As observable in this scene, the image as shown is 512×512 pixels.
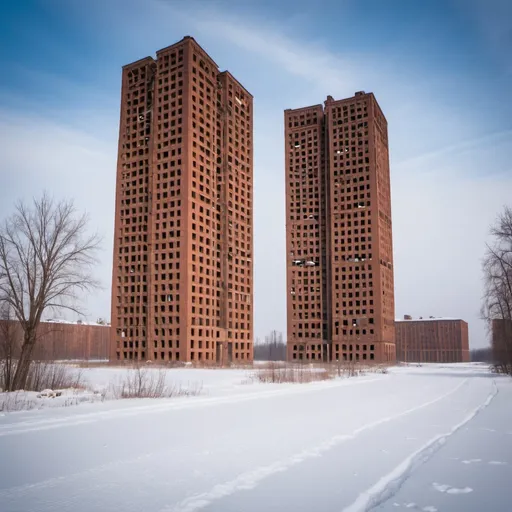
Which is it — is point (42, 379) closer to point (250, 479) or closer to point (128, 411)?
point (128, 411)

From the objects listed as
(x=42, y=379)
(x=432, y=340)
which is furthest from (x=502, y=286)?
(x=432, y=340)

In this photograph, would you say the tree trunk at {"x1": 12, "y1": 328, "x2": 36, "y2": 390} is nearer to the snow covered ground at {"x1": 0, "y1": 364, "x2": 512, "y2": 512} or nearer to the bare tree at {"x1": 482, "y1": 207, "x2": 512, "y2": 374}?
the snow covered ground at {"x1": 0, "y1": 364, "x2": 512, "y2": 512}

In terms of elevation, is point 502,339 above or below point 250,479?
above

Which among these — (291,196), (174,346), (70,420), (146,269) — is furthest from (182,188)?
(70,420)

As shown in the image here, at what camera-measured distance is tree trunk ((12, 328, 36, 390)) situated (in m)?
22.2

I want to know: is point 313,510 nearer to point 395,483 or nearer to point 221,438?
point 395,483

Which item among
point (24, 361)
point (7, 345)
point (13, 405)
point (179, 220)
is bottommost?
point (13, 405)

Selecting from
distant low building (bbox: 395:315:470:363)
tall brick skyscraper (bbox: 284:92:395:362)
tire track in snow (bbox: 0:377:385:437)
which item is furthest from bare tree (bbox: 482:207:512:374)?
distant low building (bbox: 395:315:470:363)

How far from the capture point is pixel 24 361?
2241 centimetres

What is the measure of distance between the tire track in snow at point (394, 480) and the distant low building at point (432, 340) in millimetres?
137258

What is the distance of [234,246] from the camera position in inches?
3866

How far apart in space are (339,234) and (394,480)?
11349 centimetres

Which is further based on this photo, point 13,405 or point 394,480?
point 13,405

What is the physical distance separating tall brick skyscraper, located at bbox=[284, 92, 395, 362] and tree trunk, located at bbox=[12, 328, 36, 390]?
305ft
